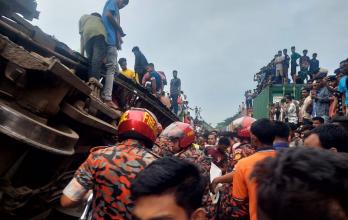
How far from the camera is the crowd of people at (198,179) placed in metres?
0.99

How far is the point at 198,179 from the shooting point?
1.89 m

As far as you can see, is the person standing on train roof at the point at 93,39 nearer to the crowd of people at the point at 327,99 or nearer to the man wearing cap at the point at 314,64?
the crowd of people at the point at 327,99

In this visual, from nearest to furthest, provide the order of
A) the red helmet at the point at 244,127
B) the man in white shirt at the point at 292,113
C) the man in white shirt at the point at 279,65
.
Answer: the red helmet at the point at 244,127 → the man in white shirt at the point at 292,113 → the man in white shirt at the point at 279,65

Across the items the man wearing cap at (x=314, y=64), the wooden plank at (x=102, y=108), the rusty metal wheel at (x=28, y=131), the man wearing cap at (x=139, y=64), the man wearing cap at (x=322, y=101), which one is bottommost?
the rusty metal wheel at (x=28, y=131)

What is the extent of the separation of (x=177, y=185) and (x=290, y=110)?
968cm

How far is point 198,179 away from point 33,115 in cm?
158

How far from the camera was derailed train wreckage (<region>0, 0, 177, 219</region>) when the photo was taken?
8.64ft

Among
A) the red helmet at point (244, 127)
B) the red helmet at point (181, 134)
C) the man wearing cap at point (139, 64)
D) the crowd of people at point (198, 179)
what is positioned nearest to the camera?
the crowd of people at point (198, 179)

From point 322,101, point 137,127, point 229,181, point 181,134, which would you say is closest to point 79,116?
point 137,127

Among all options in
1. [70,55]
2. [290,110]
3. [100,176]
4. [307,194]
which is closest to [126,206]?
[100,176]

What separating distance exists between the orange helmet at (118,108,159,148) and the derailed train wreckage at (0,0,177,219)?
497 mm

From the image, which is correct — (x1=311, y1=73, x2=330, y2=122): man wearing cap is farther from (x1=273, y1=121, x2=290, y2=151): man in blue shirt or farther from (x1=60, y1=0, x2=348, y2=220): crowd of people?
(x1=273, y1=121, x2=290, y2=151): man in blue shirt

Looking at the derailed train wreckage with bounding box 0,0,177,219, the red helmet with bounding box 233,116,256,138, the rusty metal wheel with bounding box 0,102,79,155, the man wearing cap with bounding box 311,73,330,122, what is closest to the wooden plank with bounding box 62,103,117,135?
the derailed train wreckage with bounding box 0,0,177,219

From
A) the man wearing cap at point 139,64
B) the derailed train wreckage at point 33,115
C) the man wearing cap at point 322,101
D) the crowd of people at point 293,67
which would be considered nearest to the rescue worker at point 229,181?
the derailed train wreckage at point 33,115
